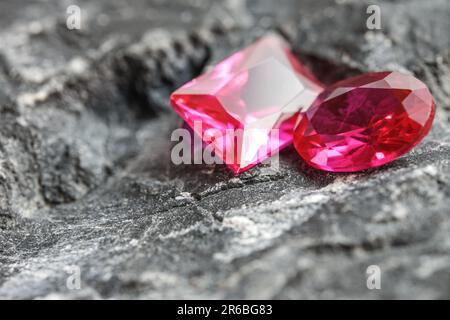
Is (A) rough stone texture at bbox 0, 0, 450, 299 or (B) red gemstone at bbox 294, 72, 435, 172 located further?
(B) red gemstone at bbox 294, 72, 435, 172

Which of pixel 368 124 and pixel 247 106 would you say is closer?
pixel 368 124

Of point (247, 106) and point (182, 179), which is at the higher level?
point (247, 106)

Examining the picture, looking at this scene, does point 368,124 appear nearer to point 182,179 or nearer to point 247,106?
point 247,106

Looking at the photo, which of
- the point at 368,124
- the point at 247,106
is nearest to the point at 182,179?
the point at 247,106
